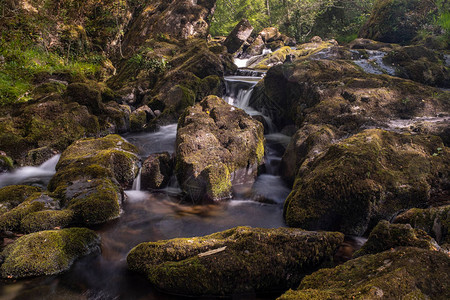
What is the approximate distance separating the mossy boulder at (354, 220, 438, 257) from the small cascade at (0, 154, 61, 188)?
26.0 feet

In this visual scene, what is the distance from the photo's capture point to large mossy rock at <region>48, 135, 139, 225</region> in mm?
5305

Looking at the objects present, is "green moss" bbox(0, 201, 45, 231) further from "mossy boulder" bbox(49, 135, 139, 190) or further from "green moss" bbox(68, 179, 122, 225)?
"mossy boulder" bbox(49, 135, 139, 190)

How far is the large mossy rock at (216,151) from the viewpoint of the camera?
21.5 ft

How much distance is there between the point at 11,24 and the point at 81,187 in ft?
49.3

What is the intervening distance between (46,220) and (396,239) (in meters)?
5.47

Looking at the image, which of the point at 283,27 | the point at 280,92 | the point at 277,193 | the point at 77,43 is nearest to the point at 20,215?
the point at 277,193

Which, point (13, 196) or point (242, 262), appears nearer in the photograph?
point (242, 262)

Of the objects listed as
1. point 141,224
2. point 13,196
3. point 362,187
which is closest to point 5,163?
point 13,196

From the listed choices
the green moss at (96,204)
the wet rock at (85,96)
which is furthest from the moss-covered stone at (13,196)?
the wet rock at (85,96)

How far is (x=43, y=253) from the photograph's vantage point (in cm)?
390

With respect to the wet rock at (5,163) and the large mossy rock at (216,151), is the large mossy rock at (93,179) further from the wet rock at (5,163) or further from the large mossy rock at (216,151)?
the wet rock at (5,163)

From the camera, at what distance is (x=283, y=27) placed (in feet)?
112

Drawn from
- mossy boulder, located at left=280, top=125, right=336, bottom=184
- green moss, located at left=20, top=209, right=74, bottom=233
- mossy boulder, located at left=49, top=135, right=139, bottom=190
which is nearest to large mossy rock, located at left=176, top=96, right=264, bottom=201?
mossy boulder, located at left=280, top=125, right=336, bottom=184

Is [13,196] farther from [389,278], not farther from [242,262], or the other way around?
[389,278]
